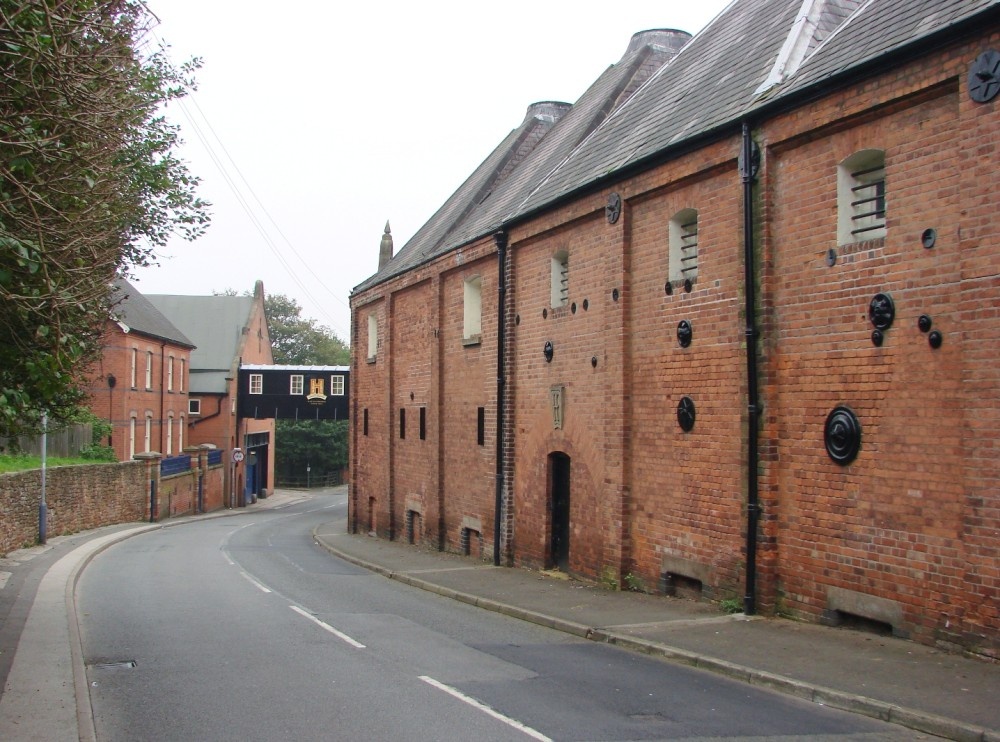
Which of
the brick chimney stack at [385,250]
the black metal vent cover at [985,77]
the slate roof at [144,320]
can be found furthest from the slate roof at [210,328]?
the black metal vent cover at [985,77]

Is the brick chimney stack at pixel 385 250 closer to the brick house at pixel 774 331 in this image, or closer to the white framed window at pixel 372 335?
the white framed window at pixel 372 335

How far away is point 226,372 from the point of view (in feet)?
192

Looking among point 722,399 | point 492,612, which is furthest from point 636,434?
point 492,612

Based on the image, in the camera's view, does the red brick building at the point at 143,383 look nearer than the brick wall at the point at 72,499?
No

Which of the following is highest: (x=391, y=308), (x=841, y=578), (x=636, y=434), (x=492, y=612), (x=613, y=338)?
(x=391, y=308)

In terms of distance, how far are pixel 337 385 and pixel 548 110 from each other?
103ft

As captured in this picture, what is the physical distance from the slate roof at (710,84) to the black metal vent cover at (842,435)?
3.90 m

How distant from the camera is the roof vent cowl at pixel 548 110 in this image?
30647 millimetres

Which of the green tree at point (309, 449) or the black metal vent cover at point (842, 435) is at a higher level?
the black metal vent cover at point (842, 435)

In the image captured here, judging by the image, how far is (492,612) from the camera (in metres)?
14.3

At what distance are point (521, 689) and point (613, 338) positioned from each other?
25.1ft

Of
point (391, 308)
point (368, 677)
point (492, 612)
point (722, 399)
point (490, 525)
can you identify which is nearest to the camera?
point (368, 677)

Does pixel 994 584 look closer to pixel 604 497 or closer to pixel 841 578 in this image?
pixel 841 578

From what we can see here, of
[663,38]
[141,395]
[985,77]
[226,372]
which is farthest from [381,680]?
[226,372]
